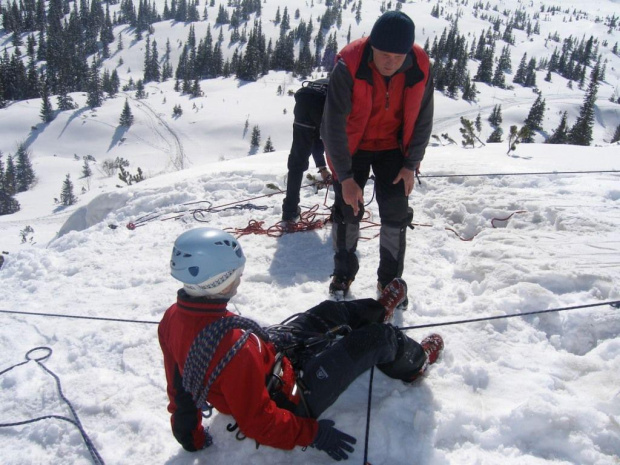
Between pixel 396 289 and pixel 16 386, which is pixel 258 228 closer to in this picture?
pixel 396 289

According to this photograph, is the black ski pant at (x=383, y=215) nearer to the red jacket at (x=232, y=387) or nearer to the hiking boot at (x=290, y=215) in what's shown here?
the red jacket at (x=232, y=387)

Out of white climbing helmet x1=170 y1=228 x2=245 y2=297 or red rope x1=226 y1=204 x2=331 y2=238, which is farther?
red rope x1=226 y1=204 x2=331 y2=238

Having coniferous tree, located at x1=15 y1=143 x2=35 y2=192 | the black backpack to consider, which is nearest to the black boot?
the black backpack

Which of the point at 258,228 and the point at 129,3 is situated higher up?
the point at 129,3

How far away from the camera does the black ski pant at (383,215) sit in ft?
11.7

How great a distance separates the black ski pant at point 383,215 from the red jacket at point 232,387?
5.29 feet

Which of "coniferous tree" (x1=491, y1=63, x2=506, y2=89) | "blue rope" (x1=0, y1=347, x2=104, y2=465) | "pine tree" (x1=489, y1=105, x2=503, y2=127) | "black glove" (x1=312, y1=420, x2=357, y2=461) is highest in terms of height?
"black glove" (x1=312, y1=420, x2=357, y2=461)

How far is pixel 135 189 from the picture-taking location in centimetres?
764

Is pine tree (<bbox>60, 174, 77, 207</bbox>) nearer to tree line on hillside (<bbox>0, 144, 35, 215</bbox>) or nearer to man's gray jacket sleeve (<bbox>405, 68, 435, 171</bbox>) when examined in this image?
tree line on hillside (<bbox>0, 144, 35, 215</bbox>)

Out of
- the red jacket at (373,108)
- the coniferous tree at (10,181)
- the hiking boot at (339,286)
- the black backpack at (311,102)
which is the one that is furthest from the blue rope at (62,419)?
the coniferous tree at (10,181)

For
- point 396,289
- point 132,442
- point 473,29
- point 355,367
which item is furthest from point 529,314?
point 473,29

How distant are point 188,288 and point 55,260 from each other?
391cm

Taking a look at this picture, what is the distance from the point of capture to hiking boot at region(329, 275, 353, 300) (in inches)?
162

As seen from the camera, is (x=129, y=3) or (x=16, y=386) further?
(x=129, y=3)
